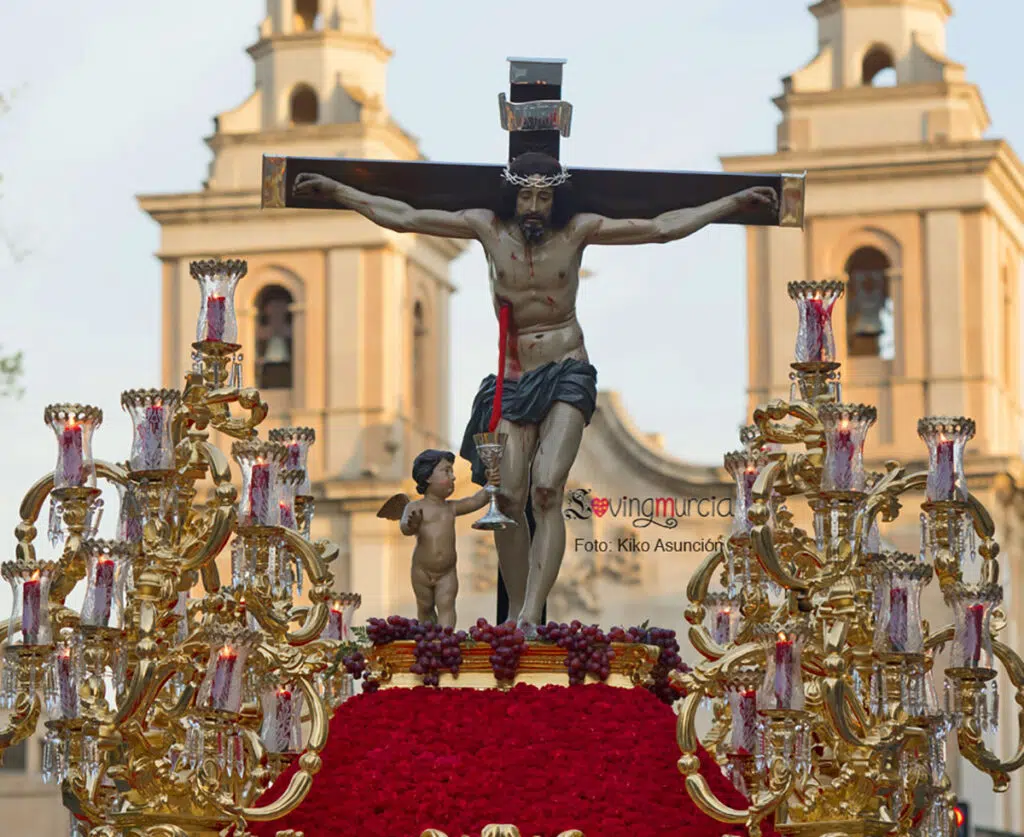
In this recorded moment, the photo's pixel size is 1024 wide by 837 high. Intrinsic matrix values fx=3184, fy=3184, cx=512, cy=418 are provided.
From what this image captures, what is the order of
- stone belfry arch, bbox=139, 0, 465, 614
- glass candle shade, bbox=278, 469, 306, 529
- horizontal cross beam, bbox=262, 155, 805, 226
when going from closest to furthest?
horizontal cross beam, bbox=262, 155, 805, 226 → glass candle shade, bbox=278, 469, 306, 529 → stone belfry arch, bbox=139, 0, 465, 614

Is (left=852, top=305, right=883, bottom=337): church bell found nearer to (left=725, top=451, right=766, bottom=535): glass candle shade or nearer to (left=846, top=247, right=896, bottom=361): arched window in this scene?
(left=846, top=247, right=896, bottom=361): arched window

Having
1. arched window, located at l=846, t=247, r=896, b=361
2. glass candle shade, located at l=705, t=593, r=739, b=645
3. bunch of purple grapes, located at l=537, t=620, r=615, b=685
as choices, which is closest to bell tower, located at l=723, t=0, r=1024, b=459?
arched window, located at l=846, t=247, r=896, b=361

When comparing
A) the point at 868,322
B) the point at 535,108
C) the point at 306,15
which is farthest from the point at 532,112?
the point at 306,15

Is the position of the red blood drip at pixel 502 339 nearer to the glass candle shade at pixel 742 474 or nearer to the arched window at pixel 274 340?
the glass candle shade at pixel 742 474

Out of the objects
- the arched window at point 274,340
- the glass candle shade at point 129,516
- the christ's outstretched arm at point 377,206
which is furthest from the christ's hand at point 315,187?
the arched window at point 274,340

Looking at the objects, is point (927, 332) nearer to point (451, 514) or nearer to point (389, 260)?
point (389, 260)

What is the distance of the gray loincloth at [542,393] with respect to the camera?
1506 centimetres

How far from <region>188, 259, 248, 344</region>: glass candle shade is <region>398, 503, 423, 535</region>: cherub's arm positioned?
1163mm

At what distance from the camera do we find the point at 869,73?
152ft

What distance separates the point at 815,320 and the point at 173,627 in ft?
11.0

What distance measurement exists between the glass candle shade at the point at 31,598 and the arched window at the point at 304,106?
1318 inches

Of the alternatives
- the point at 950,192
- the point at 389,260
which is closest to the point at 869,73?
the point at 950,192

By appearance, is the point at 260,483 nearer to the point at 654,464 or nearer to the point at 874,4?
the point at 654,464

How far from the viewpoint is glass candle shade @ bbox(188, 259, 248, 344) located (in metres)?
15.1
